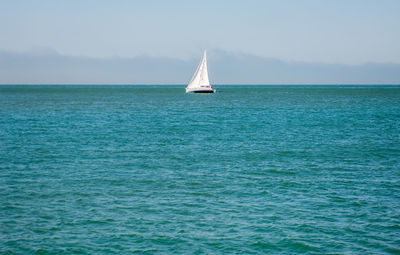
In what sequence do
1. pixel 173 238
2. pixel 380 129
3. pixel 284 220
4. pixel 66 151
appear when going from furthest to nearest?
pixel 380 129, pixel 66 151, pixel 284 220, pixel 173 238

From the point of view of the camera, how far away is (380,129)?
48.9 metres

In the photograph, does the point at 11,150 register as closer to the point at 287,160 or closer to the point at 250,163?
the point at 250,163

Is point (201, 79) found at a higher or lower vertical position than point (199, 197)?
higher

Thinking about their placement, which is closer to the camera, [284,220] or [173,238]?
[173,238]

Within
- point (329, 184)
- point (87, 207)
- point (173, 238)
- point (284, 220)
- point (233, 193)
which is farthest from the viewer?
point (329, 184)

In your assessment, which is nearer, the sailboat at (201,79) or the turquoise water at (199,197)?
the turquoise water at (199,197)

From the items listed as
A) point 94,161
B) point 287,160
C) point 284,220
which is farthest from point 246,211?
point 94,161

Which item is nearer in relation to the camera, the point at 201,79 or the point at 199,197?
the point at 199,197

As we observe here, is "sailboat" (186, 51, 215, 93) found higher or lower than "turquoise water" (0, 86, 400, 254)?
higher

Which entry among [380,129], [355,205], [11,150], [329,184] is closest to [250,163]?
[329,184]

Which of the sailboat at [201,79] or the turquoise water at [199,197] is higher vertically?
the sailboat at [201,79]

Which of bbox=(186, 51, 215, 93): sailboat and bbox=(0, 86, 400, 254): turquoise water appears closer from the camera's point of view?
bbox=(0, 86, 400, 254): turquoise water

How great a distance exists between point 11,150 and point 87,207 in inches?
675

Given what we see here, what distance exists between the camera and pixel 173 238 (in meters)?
→ 15.4
